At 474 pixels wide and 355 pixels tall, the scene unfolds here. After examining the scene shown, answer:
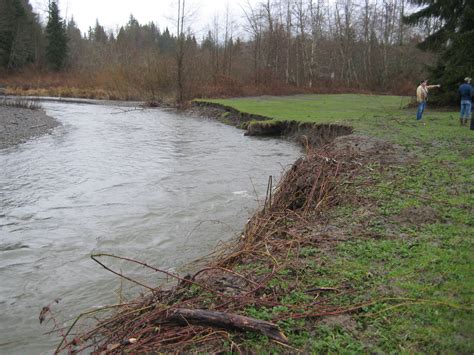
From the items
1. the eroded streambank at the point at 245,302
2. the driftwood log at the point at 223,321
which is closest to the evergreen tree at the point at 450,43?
the eroded streambank at the point at 245,302

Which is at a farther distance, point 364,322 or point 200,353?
point 364,322

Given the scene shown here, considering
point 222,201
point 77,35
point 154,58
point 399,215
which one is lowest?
point 222,201

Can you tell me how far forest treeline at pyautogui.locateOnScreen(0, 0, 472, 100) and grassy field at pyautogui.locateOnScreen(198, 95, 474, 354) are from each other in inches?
1287

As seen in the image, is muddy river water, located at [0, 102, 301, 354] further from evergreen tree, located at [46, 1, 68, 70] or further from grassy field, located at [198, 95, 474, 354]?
evergreen tree, located at [46, 1, 68, 70]

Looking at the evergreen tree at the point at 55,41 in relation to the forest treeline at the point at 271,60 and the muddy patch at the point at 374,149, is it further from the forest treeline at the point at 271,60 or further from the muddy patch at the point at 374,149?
the muddy patch at the point at 374,149

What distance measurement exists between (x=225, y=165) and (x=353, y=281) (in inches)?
373

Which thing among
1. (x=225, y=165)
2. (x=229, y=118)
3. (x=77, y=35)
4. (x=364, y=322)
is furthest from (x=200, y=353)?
(x=77, y=35)

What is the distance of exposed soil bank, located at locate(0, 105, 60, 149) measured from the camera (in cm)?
1717

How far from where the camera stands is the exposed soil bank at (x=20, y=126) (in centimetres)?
1717

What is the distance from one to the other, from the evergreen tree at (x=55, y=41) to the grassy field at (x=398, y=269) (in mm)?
65240

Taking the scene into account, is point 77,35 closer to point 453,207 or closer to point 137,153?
point 137,153

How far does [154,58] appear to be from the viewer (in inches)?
1644

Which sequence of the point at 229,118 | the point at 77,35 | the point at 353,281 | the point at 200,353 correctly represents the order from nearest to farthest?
1. the point at 200,353
2. the point at 353,281
3. the point at 229,118
4. the point at 77,35

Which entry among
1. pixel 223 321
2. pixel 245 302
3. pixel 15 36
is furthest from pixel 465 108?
pixel 15 36
